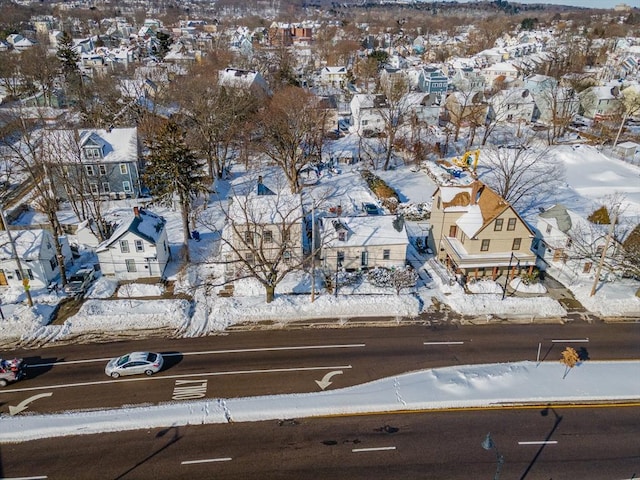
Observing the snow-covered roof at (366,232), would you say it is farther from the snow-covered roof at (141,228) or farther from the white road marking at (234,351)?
the snow-covered roof at (141,228)

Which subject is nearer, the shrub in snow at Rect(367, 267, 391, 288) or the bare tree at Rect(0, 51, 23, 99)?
the shrub in snow at Rect(367, 267, 391, 288)

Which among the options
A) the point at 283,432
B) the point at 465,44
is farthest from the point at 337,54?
the point at 283,432

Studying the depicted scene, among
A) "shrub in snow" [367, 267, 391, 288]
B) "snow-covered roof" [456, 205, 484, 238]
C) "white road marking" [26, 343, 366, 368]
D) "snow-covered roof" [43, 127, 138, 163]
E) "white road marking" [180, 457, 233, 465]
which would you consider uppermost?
"snow-covered roof" [43, 127, 138, 163]

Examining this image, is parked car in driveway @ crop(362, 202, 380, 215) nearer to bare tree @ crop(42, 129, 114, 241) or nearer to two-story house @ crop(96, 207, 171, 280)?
two-story house @ crop(96, 207, 171, 280)

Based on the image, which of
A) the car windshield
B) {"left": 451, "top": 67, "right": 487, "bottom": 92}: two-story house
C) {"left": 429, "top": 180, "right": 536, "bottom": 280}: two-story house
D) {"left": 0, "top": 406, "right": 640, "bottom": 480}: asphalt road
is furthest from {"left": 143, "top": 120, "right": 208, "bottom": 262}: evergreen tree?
{"left": 451, "top": 67, "right": 487, "bottom": 92}: two-story house

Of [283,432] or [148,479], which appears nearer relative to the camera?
[148,479]

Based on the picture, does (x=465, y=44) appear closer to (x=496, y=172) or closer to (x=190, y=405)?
(x=496, y=172)

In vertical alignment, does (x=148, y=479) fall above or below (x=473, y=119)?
below
